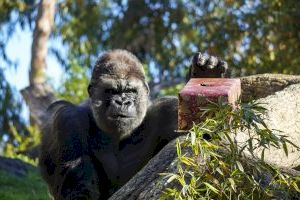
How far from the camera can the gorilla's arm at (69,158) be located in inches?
259

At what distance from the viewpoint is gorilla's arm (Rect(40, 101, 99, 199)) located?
21.5ft

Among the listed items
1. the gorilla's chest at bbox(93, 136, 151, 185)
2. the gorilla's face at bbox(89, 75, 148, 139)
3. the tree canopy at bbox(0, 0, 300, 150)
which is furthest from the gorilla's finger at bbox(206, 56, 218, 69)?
the tree canopy at bbox(0, 0, 300, 150)

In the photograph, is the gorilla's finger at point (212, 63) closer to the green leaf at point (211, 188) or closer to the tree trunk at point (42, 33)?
the green leaf at point (211, 188)

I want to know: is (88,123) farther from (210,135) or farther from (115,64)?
(210,135)

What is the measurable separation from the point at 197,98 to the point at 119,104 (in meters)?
2.12

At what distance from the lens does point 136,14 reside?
59.6 feet

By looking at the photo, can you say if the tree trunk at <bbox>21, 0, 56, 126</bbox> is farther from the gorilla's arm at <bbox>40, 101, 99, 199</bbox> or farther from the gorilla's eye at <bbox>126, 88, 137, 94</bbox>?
the gorilla's eye at <bbox>126, 88, 137, 94</bbox>

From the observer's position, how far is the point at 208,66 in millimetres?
6695

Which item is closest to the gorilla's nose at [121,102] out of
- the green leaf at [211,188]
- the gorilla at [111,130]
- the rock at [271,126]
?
the gorilla at [111,130]

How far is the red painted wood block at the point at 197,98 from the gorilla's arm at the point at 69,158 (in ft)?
6.29

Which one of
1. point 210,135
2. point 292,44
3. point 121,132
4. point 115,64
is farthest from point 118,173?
point 292,44

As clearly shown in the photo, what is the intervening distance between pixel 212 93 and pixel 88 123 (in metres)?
2.59

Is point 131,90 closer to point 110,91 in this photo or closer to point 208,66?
point 110,91

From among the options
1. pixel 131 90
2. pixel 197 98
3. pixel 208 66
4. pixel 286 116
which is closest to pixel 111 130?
pixel 131 90
